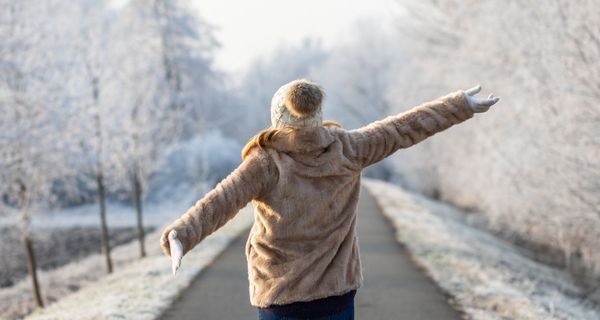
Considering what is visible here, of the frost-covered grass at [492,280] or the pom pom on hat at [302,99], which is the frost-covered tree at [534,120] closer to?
the frost-covered grass at [492,280]

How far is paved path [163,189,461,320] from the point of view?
7039 mm

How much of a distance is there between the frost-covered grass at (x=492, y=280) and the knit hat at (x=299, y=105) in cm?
422

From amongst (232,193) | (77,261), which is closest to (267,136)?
(232,193)

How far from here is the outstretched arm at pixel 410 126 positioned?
345 centimetres

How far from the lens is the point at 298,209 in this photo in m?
3.31

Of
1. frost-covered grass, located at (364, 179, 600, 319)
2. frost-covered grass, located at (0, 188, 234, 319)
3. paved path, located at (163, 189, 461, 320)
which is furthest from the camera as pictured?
frost-covered grass, located at (0, 188, 234, 319)

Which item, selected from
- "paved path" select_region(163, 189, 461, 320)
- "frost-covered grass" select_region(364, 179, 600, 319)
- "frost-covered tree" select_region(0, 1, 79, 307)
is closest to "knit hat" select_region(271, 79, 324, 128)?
"paved path" select_region(163, 189, 461, 320)

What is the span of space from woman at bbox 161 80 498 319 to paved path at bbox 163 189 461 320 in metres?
3.61

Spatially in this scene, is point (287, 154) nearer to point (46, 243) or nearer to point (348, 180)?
point (348, 180)

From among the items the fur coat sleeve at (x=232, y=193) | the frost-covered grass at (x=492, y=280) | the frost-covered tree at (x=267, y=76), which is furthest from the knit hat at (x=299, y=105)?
the frost-covered tree at (x=267, y=76)

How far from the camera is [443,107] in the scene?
A: 11.9ft

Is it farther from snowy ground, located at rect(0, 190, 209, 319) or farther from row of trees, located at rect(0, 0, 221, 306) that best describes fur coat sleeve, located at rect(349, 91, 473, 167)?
snowy ground, located at rect(0, 190, 209, 319)

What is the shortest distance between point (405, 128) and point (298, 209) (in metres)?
0.73

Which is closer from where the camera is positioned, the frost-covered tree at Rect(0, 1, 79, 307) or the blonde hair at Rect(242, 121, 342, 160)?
the blonde hair at Rect(242, 121, 342, 160)
